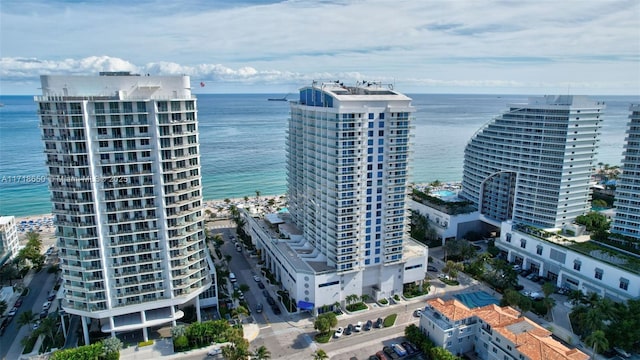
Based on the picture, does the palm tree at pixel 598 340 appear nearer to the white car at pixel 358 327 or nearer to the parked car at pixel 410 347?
the parked car at pixel 410 347

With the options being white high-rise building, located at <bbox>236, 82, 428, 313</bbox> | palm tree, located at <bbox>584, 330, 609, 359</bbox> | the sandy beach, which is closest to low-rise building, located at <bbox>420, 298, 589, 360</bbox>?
palm tree, located at <bbox>584, 330, 609, 359</bbox>

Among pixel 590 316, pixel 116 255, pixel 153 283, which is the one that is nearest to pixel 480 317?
pixel 590 316

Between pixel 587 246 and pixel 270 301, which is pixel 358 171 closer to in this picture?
pixel 270 301

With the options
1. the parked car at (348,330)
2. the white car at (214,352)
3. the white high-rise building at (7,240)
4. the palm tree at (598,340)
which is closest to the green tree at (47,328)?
the white car at (214,352)

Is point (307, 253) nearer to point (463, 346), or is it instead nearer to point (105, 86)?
point (463, 346)

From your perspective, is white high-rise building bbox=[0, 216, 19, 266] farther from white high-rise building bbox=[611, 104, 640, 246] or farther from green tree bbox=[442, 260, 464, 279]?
white high-rise building bbox=[611, 104, 640, 246]
